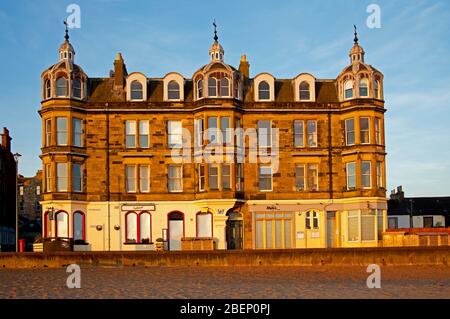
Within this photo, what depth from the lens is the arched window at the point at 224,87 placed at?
2041 inches

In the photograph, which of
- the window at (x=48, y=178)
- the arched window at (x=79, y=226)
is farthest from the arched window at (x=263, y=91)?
the window at (x=48, y=178)

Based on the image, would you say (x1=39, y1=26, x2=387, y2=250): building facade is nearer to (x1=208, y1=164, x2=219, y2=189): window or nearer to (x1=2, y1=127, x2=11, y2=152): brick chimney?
(x1=208, y1=164, x2=219, y2=189): window

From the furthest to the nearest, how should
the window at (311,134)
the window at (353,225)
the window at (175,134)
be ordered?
1. the window at (311,134)
2. the window at (175,134)
3. the window at (353,225)

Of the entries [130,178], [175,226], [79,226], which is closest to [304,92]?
[175,226]

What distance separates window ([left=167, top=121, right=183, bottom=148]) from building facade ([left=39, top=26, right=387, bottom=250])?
0.07 metres

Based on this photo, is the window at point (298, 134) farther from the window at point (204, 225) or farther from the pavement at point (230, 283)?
the pavement at point (230, 283)

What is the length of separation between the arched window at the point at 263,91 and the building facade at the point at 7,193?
34.4 m

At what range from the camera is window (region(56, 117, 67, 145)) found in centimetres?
5103

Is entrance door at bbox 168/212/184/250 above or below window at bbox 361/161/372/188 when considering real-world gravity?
below

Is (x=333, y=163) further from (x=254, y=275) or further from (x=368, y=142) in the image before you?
(x=254, y=275)

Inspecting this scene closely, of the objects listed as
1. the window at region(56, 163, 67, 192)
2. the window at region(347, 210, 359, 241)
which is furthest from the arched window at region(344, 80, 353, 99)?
the window at region(56, 163, 67, 192)

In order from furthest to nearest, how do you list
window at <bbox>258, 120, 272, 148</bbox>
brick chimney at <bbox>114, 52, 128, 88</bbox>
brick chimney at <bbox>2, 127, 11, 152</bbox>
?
brick chimney at <bbox>2, 127, 11, 152</bbox>, brick chimney at <bbox>114, 52, 128, 88</bbox>, window at <bbox>258, 120, 272, 148</bbox>

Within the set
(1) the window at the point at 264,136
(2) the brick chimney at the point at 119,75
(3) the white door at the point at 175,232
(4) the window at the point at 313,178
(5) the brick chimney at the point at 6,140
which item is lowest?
(3) the white door at the point at 175,232

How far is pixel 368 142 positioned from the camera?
51938 millimetres
